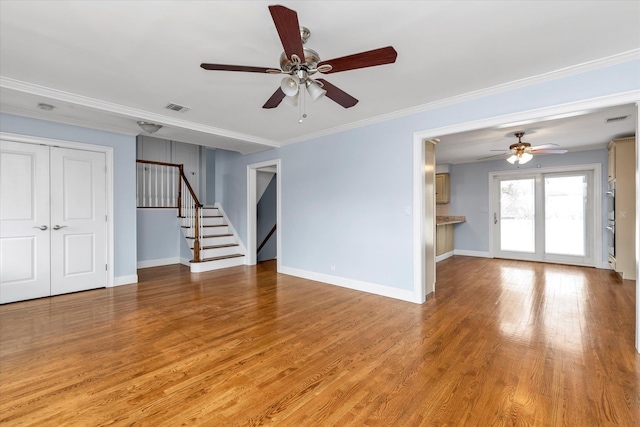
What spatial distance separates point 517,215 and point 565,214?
90 centimetres

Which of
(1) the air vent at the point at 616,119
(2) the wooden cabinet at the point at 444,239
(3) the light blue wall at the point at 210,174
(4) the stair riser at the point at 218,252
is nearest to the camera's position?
(1) the air vent at the point at 616,119

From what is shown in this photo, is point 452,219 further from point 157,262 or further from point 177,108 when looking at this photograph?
point 157,262

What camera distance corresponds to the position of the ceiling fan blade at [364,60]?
190cm

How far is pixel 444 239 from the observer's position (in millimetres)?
7297

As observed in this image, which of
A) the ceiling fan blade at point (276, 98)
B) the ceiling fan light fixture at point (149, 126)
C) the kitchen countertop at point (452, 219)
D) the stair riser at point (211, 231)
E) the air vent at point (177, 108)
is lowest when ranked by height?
the stair riser at point (211, 231)

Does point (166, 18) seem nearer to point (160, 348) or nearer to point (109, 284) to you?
point (160, 348)

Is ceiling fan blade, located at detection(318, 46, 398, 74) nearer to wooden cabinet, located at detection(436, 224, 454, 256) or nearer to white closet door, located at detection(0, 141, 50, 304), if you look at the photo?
white closet door, located at detection(0, 141, 50, 304)

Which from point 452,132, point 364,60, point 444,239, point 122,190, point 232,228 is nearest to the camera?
point 364,60

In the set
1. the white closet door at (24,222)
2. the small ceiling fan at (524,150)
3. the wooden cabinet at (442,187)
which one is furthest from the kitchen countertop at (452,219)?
the white closet door at (24,222)

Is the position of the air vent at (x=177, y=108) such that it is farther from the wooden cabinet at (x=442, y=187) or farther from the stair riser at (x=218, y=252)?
the wooden cabinet at (x=442, y=187)

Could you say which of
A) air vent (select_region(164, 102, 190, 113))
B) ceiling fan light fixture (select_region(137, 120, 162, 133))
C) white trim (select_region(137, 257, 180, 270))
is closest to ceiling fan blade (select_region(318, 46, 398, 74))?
air vent (select_region(164, 102, 190, 113))

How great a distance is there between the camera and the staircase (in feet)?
20.0

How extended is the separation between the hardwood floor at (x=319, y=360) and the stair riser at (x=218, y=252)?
6.31 ft

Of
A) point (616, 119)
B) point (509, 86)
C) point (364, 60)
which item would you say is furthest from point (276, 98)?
point (616, 119)
